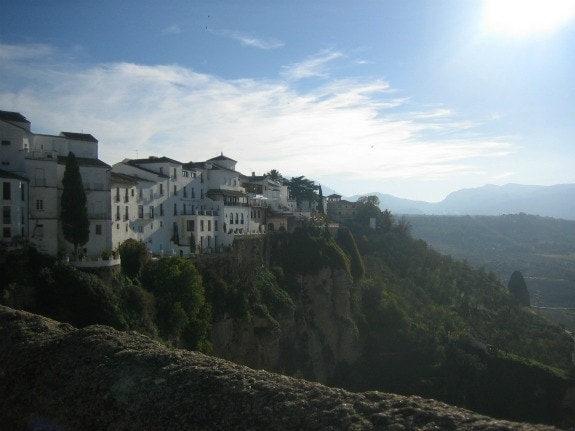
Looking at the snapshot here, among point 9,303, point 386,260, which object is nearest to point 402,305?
point 386,260

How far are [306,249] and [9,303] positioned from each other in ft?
91.0

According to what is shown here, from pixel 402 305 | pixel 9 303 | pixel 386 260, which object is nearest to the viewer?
pixel 9 303

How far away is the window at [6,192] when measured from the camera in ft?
87.4

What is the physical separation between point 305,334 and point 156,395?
3183cm

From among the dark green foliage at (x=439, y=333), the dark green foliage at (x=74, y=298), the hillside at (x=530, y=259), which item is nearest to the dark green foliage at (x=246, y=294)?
the dark green foliage at (x=74, y=298)

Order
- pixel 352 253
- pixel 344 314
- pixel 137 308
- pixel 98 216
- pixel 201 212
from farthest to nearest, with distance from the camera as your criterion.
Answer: pixel 352 253
pixel 344 314
pixel 201 212
pixel 98 216
pixel 137 308

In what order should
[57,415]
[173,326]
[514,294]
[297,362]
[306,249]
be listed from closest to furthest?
1. [57,415]
2. [173,326]
3. [297,362]
4. [306,249]
5. [514,294]

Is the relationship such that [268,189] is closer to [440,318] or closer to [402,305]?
[402,305]

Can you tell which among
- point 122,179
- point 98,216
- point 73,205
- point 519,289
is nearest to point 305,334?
point 122,179

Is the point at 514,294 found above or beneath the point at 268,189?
beneath

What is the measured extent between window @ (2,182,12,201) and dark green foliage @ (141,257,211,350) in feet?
25.9

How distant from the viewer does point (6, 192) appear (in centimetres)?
2677

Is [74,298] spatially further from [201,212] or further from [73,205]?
[201,212]

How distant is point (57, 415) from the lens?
40.5 feet
